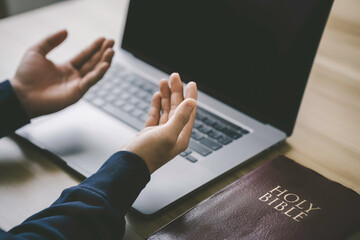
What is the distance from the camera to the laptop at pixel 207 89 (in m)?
0.73

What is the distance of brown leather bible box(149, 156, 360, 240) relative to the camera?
0.59 metres

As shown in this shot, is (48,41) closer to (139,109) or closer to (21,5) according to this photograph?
(139,109)

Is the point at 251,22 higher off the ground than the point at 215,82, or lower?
higher

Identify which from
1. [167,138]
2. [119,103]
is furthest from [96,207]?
[119,103]

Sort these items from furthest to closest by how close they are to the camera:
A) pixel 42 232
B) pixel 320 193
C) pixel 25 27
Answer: pixel 25 27
pixel 320 193
pixel 42 232

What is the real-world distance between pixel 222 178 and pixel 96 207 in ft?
0.81

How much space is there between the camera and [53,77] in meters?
0.87

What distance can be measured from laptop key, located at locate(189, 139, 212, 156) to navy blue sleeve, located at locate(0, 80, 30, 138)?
0.98ft

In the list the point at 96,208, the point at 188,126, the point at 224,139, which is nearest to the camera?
the point at 96,208

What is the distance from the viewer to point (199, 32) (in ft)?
2.85

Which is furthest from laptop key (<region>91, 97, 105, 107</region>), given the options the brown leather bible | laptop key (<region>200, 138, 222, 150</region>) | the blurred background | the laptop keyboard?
the blurred background

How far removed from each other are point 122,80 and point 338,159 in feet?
1.53

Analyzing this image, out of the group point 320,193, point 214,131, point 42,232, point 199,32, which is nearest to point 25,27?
point 199,32

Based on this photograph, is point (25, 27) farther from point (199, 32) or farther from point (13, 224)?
point (13, 224)
